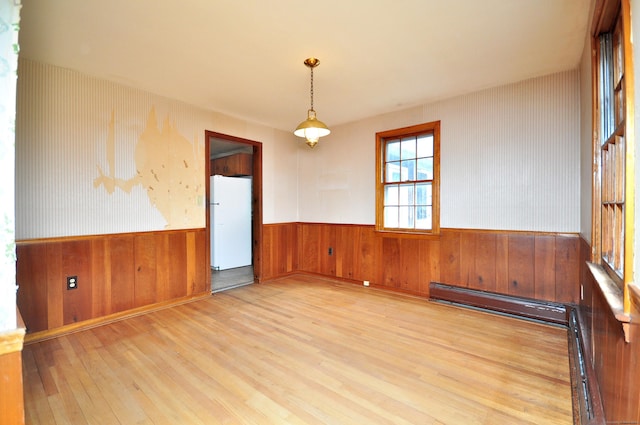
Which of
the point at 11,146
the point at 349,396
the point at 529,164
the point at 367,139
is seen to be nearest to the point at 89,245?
the point at 11,146

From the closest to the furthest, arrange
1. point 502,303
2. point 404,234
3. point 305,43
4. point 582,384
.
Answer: point 582,384 < point 305,43 < point 502,303 < point 404,234

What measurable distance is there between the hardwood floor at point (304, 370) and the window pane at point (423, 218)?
3.85 ft

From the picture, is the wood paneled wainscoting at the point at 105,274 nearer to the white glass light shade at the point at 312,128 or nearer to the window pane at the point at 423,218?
the white glass light shade at the point at 312,128

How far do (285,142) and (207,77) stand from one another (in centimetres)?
226

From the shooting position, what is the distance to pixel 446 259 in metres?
3.85

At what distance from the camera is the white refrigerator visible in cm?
570

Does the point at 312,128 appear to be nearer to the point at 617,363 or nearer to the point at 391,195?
the point at 391,195

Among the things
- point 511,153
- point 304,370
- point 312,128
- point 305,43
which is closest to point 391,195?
point 511,153

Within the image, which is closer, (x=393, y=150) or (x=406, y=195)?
(x=406, y=195)

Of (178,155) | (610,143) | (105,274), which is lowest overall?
(105,274)

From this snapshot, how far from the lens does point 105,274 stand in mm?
3232

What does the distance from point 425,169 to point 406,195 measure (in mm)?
460

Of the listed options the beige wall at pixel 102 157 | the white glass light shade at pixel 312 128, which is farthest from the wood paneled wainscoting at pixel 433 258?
the white glass light shade at pixel 312 128

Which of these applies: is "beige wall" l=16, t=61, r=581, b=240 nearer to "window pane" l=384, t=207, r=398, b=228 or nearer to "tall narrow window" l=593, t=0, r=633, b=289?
"window pane" l=384, t=207, r=398, b=228
